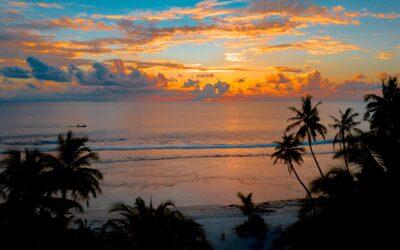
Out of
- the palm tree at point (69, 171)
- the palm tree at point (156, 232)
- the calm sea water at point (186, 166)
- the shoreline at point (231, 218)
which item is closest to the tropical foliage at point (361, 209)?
the palm tree at point (156, 232)

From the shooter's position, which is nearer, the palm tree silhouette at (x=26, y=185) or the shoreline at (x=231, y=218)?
the palm tree silhouette at (x=26, y=185)

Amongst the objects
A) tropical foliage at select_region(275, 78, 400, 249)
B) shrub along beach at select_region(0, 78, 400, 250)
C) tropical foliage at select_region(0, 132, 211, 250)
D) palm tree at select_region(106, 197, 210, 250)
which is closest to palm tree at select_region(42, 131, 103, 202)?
tropical foliage at select_region(0, 132, 211, 250)

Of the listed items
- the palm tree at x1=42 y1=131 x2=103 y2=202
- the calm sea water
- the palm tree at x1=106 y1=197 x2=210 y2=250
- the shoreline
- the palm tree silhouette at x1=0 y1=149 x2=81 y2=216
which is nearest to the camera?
the palm tree at x1=106 y1=197 x2=210 y2=250

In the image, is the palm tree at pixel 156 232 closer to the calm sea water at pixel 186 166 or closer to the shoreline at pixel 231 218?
the shoreline at pixel 231 218

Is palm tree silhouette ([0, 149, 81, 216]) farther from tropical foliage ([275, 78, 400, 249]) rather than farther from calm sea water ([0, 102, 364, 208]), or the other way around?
calm sea water ([0, 102, 364, 208])

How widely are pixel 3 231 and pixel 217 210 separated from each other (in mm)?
22863

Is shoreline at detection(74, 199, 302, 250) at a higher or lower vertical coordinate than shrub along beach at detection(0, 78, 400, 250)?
lower

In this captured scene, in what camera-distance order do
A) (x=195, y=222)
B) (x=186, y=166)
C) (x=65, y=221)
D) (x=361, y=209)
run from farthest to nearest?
(x=186, y=166) → (x=65, y=221) → (x=195, y=222) → (x=361, y=209)

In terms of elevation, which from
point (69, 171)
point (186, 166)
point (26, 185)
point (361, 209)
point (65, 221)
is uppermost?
point (69, 171)

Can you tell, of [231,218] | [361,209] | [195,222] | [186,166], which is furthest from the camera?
[186,166]

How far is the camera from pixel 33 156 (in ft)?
53.9

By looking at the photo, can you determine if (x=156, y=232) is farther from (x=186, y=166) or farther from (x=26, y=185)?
(x=186, y=166)

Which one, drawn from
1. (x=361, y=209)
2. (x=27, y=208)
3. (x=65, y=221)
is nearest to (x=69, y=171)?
(x=65, y=221)

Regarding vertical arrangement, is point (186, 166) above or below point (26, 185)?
below
